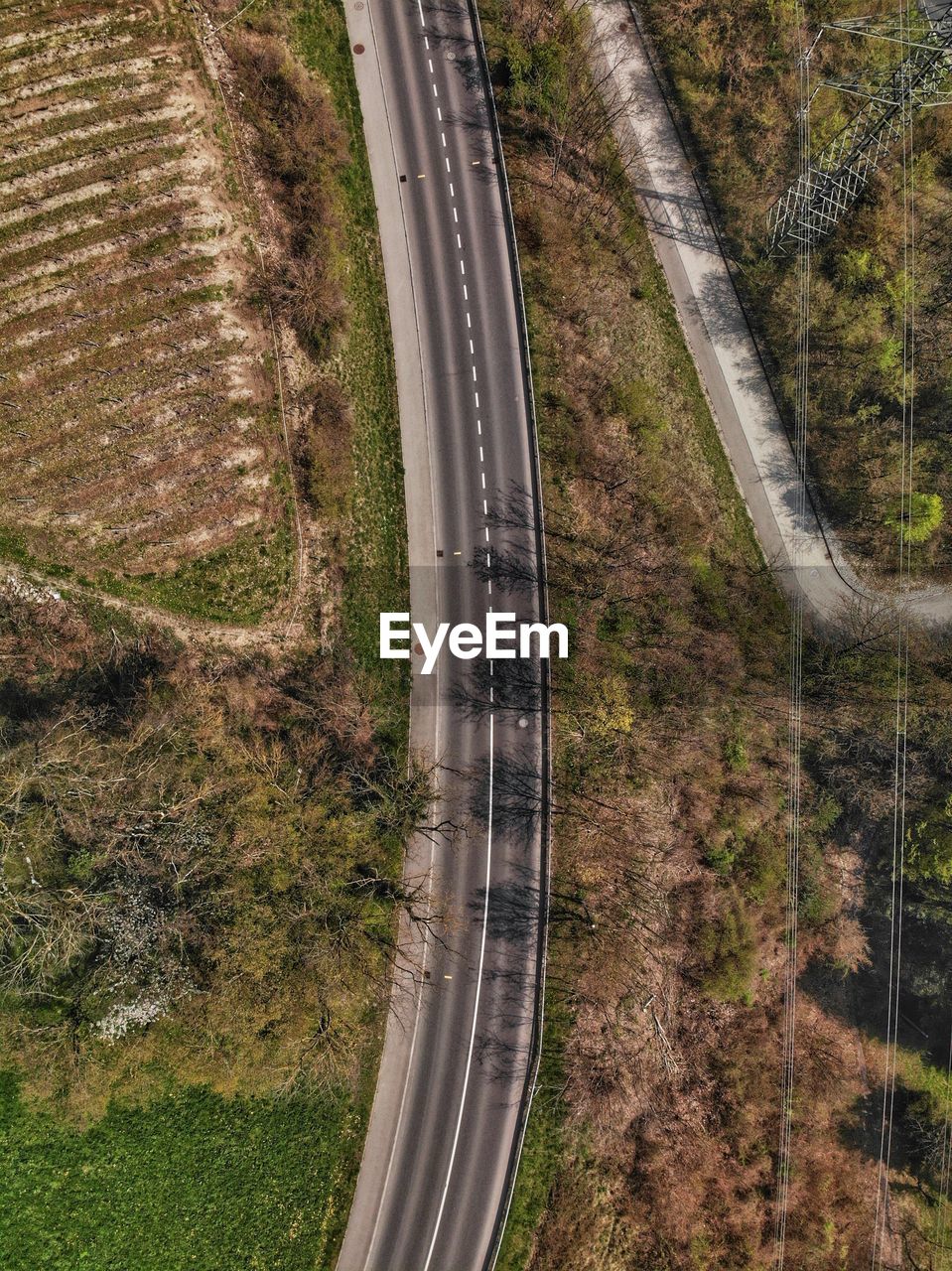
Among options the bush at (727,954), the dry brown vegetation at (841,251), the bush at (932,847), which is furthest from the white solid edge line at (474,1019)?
the dry brown vegetation at (841,251)

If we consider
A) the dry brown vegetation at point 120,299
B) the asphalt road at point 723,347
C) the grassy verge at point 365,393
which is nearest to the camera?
the dry brown vegetation at point 120,299

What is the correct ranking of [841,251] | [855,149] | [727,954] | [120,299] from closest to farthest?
1. [120,299]
2. [855,149]
3. [727,954]
4. [841,251]

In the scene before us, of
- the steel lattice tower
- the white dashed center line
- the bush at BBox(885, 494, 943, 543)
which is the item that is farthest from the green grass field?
the steel lattice tower

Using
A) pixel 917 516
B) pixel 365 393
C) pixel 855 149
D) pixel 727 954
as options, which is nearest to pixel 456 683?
pixel 365 393

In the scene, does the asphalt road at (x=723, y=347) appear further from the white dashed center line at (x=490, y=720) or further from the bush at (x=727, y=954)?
the bush at (x=727, y=954)

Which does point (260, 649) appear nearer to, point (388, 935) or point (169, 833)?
point (169, 833)

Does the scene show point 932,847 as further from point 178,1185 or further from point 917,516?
point 178,1185
